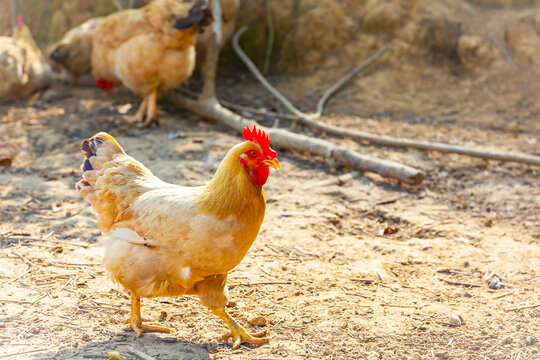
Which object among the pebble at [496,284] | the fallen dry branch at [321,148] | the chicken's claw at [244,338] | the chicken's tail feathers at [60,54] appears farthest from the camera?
the chicken's tail feathers at [60,54]

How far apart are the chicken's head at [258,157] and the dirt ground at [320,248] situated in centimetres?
93

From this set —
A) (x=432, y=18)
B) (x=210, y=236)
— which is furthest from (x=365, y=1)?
(x=210, y=236)

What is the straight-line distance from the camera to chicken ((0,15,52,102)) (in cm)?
726

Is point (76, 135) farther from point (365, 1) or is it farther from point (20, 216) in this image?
point (365, 1)

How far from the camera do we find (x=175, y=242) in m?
2.72

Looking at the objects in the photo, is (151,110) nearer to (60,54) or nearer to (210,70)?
(210,70)

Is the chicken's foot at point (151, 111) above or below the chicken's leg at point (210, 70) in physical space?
below

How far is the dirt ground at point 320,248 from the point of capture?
9.36ft

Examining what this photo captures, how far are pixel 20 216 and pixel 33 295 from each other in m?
1.37

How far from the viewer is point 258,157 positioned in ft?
8.82

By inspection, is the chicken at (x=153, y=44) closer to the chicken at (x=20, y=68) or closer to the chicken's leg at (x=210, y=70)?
the chicken's leg at (x=210, y=70)

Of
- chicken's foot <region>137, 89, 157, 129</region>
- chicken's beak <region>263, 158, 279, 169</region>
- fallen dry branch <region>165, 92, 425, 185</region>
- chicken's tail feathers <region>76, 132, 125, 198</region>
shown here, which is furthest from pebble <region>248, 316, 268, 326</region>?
chicken's foot <region>137, 89, 157, 129</region>

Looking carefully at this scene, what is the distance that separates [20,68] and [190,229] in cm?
585

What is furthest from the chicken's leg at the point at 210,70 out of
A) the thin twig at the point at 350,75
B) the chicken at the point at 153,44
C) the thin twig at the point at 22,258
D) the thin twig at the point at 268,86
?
the thin twig at the point at 22,258
